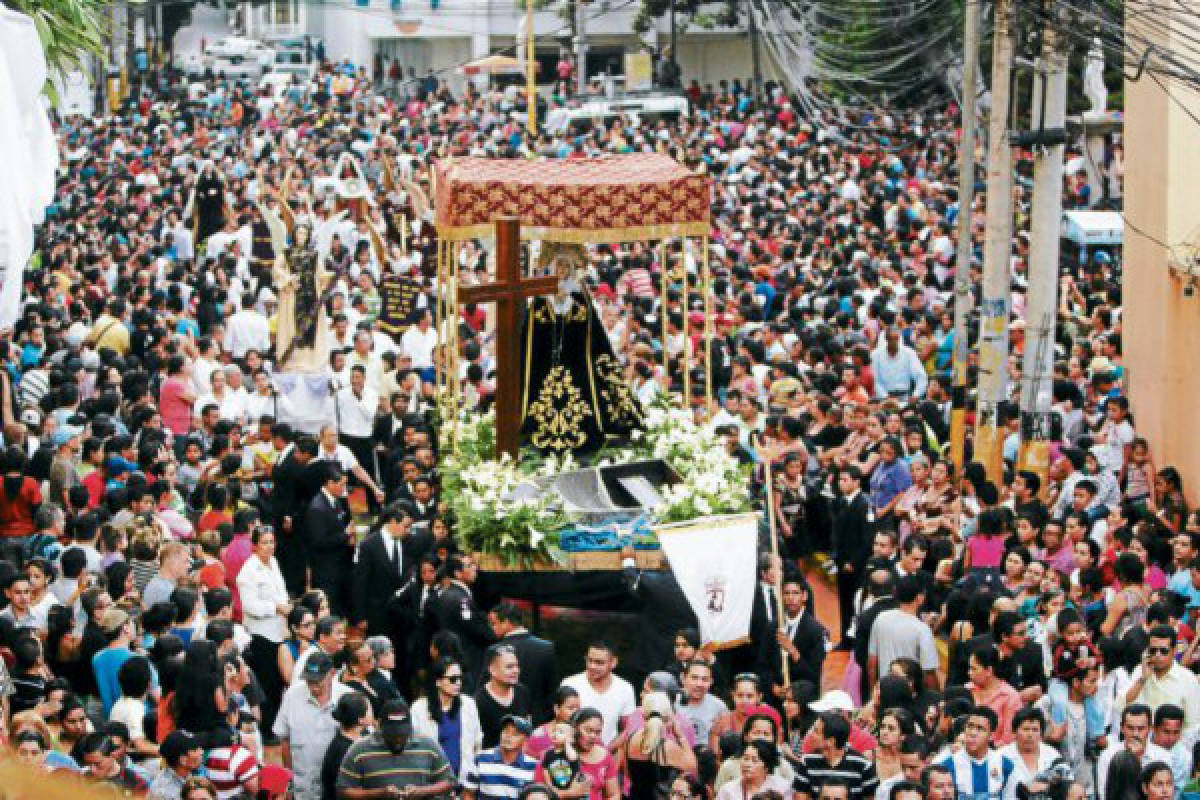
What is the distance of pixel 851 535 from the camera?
14.0 meters

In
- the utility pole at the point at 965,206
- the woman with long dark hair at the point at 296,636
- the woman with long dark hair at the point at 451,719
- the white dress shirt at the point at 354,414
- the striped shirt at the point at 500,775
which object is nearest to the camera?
the striped shirt at the point at 500,775

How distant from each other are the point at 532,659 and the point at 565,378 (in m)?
4.07

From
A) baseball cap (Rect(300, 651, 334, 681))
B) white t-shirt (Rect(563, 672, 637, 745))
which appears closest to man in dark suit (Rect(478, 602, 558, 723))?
white t-shirt (Rect(563, 672, 637, 745))

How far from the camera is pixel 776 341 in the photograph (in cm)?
1967

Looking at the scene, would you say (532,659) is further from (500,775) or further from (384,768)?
(384,768)

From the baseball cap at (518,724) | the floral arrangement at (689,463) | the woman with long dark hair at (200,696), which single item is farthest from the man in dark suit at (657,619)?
the woman with long dark hair at (200,696)

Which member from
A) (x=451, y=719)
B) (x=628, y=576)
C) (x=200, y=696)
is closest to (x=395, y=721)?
(x=451, y=719)

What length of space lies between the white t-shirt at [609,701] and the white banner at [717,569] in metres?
1.38

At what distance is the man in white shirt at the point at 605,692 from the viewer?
10352 millimetres

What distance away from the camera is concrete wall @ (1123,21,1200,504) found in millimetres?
16703

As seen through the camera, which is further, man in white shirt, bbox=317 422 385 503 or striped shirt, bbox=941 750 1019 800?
man in white shirt, bbox=317 422 385 503

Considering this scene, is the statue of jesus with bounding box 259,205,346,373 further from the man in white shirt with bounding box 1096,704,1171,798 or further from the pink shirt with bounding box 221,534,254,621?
the man in white shirt with bounding box 1096,704,1171,798

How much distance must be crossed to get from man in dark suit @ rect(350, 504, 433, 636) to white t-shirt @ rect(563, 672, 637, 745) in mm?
2391

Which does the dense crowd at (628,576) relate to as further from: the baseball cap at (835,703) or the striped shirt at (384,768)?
the baseball cap at (835,703)
